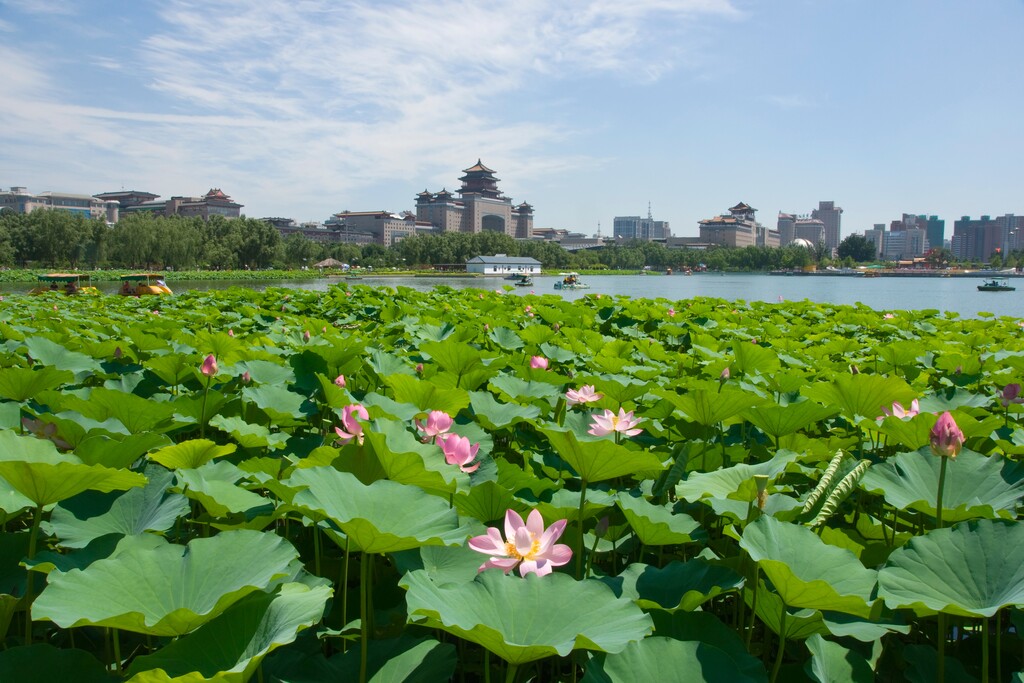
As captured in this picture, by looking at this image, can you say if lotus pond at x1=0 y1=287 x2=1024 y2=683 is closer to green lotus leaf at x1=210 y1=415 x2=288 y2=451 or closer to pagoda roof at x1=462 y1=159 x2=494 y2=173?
green lotus leaf at x1=210 y1=415 x2=288 y2=451

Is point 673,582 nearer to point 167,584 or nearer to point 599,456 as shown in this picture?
point 599,456

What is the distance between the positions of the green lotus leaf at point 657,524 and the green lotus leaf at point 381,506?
0.91 feet

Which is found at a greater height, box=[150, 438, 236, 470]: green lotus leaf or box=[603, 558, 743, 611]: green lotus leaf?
box=[150, 438, 236, 470]: green lotus leaf

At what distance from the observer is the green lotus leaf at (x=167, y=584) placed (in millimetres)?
657

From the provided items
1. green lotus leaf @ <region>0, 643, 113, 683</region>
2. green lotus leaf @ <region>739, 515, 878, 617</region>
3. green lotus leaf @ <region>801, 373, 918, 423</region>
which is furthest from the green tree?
green lotus leaf @ <region>0, 643, 113, 683</region>

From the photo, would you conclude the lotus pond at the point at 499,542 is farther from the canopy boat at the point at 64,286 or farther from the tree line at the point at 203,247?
the tree line at the point at 203,247

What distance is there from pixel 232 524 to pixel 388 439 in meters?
0.27

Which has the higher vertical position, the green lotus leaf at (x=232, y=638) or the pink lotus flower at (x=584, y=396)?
the pink lotus flower at (x=584, y=396)

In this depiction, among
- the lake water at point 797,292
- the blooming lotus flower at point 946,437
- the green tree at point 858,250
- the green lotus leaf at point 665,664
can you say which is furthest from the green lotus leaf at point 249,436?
the green tree at point 858,250

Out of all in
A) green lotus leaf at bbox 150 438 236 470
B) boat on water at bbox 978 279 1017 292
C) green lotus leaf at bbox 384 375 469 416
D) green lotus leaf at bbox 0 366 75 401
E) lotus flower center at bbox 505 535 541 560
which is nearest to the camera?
lotus flower center at bbox 505 535 541 560

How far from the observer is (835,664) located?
0.76 meters

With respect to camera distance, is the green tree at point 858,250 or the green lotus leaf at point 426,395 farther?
the green tree at point 858,250

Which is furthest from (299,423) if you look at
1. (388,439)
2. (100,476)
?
(100,476)

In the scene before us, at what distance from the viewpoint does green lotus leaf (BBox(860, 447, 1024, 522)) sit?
1.04 meters
